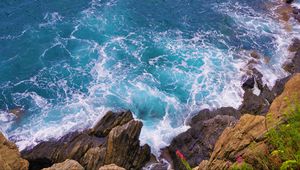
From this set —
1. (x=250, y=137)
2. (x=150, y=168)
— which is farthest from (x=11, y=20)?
(x=250, y=137)

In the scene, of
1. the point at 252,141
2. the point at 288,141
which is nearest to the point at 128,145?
→ the point at 252,141

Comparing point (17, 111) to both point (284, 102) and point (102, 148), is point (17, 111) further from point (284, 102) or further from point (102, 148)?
point (284, 102)

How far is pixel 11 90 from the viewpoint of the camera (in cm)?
4316

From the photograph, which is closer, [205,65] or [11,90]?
[11,90]

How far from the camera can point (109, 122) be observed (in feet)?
117

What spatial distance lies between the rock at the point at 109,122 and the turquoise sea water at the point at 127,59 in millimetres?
3752

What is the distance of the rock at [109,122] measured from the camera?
115ft

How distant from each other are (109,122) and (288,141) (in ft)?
79.5

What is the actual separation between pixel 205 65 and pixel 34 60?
24.6m

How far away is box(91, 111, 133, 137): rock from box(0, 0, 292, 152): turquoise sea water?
3.75 meters

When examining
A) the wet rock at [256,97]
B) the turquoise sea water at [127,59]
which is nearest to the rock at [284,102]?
the wet rock at [256,97]

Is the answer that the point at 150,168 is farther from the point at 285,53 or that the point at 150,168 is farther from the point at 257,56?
the point at 285,53

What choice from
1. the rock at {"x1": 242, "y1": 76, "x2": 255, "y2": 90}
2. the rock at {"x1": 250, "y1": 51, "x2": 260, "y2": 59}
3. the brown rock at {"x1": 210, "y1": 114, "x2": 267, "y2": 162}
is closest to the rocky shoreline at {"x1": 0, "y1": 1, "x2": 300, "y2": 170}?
the rock at {"x1": 242, "y1": 76, "x2": 255, "y2": 90}

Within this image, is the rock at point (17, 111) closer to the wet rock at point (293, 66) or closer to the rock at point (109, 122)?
the rock at point (109, 122)
